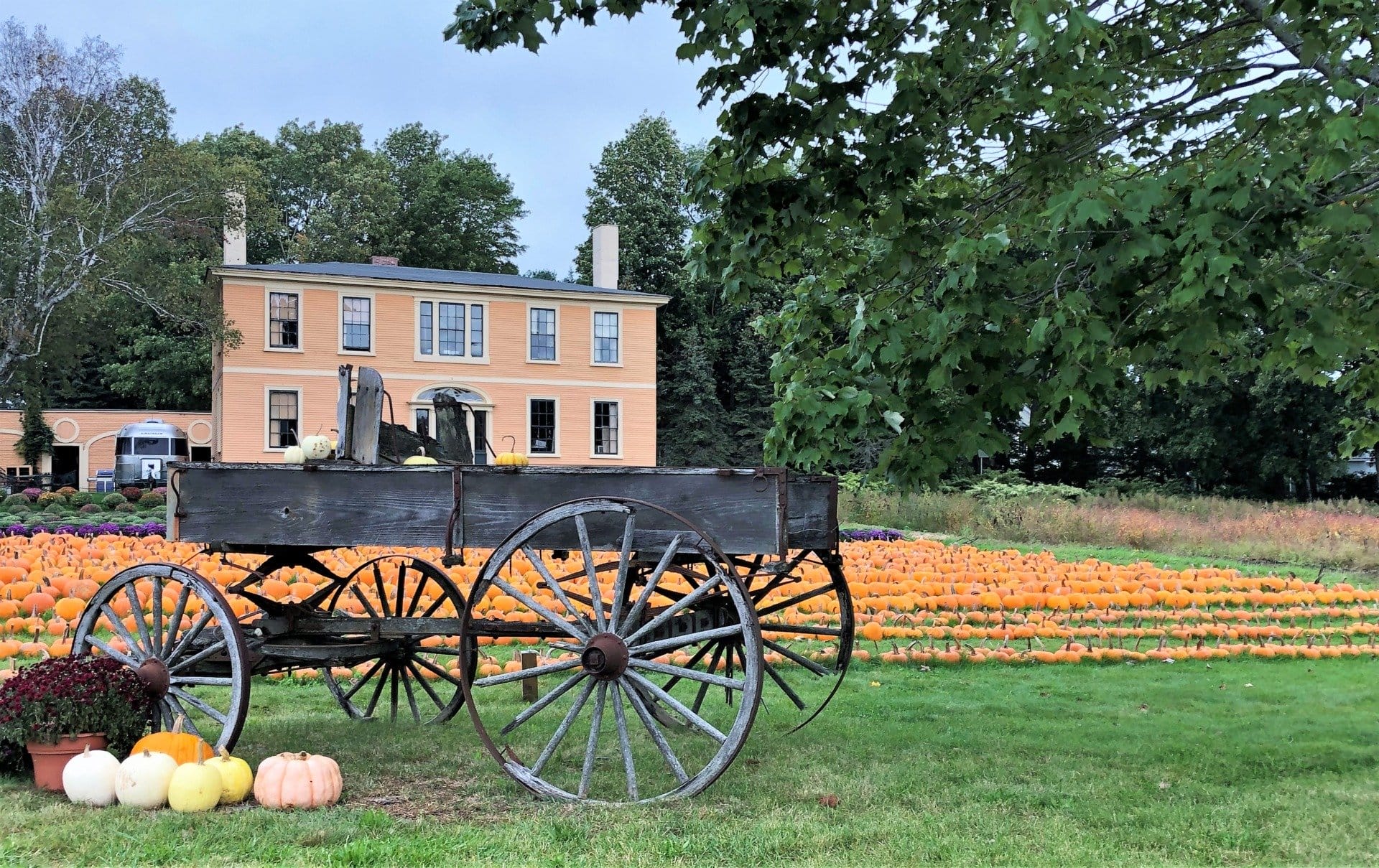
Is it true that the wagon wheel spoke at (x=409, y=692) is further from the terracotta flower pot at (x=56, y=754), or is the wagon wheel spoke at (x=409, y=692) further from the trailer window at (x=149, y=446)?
the trailer window at (x=149, y=446)

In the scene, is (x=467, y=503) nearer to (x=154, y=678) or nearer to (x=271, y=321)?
(x=154, y=678)

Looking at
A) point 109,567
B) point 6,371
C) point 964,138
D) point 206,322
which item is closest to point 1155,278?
point 964,138

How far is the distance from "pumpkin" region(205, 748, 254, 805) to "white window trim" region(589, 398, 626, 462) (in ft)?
94.1

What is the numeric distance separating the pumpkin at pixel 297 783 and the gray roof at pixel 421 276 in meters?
27.8

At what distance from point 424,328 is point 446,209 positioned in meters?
17.3

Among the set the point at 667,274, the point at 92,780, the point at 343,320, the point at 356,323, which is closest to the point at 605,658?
the point at 92,780

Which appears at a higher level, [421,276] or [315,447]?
[421,276]

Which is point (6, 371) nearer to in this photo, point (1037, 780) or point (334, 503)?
point (334, 503)

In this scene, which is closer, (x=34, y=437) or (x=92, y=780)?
(x=92, y=780)

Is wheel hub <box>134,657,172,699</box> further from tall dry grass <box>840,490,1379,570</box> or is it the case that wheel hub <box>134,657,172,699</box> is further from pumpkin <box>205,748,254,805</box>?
tall dry grass <box>840,490,1379,570</box>

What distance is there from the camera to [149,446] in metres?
38.3

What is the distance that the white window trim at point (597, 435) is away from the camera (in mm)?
34000

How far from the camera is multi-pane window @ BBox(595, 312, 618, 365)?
34.5m

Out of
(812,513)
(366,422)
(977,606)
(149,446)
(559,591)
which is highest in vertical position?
(149,446)
